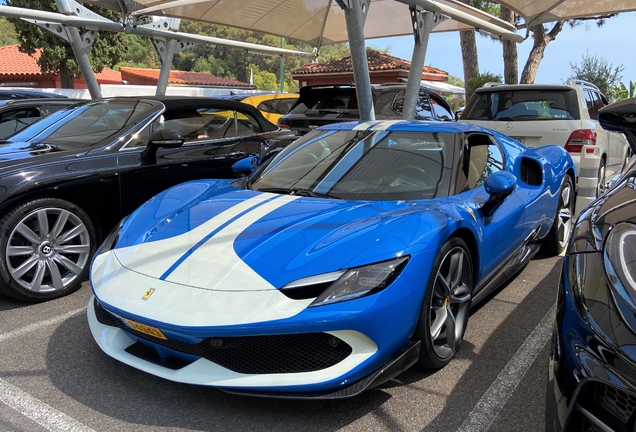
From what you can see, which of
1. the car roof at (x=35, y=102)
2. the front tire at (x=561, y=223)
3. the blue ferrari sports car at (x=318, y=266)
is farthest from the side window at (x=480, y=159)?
the car roof at (x=35, y=102)

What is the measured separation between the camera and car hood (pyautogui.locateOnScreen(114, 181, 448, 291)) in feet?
7.79

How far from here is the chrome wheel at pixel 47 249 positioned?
11.7 feet

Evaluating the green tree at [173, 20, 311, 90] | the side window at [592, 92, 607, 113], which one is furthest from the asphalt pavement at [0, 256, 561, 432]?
the green tree at [173, 20, 311, 90]

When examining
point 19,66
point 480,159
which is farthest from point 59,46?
point 480,159

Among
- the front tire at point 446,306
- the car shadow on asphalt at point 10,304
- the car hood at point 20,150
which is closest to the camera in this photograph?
the front tire at point 446,306

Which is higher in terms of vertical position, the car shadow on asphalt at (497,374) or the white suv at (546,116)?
the white suv at (546,116)

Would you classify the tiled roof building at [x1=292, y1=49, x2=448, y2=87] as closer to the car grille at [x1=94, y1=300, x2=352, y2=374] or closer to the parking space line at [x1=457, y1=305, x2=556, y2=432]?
the parking space line at [x1=457, y1=305, x2=556, y2=432]

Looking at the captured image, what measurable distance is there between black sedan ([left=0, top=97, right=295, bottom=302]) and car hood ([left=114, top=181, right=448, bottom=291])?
0.92 metres

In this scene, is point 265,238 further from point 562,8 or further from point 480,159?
point 562,8

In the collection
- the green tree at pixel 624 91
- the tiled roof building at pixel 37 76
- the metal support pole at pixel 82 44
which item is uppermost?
the tiled roof building at pixel 37 76

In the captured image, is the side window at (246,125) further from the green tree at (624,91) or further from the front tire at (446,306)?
the green tree at (624,91)

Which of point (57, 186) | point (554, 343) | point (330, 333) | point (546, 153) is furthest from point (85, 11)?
point (554, 343)

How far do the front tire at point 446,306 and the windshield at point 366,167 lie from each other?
0.47 m

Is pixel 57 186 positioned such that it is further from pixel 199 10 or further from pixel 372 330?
pixel 199 10
